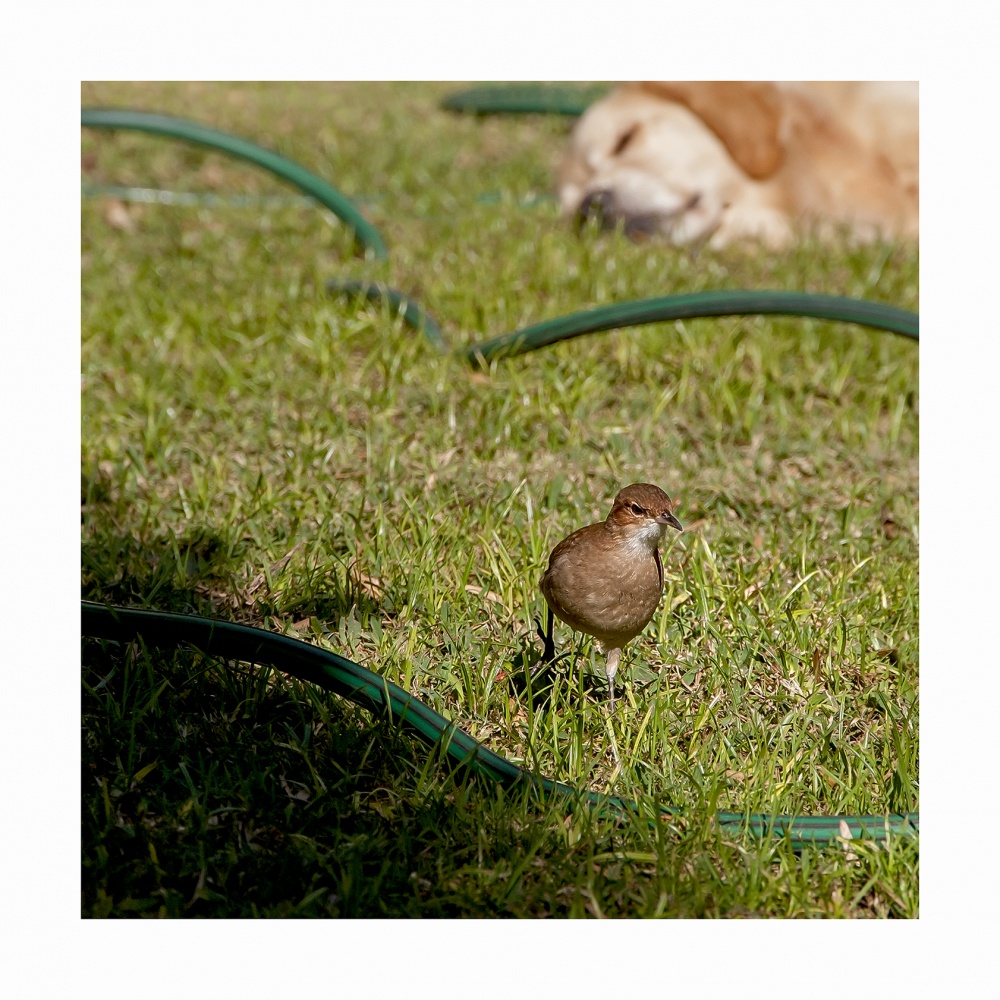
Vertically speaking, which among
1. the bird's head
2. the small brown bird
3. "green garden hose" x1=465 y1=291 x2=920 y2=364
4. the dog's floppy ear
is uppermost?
the dog's floppy ear

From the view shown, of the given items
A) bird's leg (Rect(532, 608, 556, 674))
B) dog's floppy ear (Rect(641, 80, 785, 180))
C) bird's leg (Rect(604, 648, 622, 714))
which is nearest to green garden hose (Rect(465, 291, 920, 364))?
bird's leg (Rect(532, 608, 556, 674))

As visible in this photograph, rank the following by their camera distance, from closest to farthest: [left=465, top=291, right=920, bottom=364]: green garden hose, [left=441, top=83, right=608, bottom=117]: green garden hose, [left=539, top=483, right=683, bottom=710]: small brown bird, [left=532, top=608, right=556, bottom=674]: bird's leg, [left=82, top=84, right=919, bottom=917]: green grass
A: [left=82, top=84, right=919, bottom=917]: green grass → [left=539, top=483, right=683, bottom=710]: small brown bird → [left=532, top=608, right=556, bottom=674]: bird's leg → [left=465, top=291, right=920, bottom=364]: green garden hose → [left=441, top=83, right=608, bottom=117]: green garden hose

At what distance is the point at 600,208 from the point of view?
6.51 meters

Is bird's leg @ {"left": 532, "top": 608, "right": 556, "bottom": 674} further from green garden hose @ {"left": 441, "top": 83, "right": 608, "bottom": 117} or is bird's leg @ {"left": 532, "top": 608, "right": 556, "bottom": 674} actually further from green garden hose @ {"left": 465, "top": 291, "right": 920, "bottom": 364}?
green garden hose @ {"left": 441, "top": 83, "right": 608, "bottom": 117}

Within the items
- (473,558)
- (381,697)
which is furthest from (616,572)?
(473,558)

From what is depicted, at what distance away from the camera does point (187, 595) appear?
12.4ft

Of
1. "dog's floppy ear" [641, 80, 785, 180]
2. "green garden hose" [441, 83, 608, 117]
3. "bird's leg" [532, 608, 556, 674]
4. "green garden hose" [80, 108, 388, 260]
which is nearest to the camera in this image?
"bird's leg" [532, 608, 556, 674]

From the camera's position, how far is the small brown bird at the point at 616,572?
3.11 m

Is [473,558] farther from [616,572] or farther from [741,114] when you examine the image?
[741,114]

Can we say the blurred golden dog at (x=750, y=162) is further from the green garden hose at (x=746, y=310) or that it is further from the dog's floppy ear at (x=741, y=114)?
the green garden hose at (x=746, y=310)

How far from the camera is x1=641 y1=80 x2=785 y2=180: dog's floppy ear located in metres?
6.62

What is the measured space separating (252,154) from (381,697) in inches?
162

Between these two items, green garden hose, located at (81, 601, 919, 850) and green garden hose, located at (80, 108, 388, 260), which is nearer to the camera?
green garden hose, located at (81, 601, 919, 850)

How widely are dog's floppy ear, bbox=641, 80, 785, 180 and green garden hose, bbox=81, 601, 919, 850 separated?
14.6 feet
